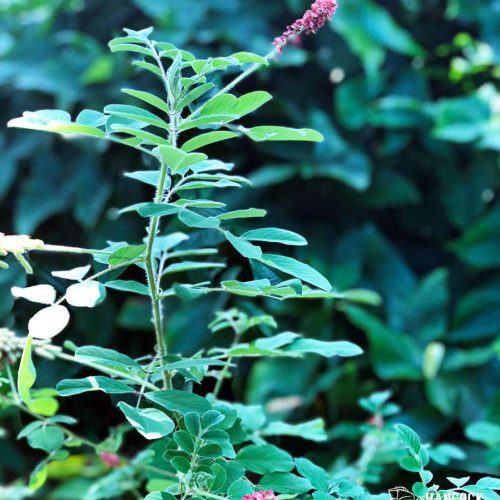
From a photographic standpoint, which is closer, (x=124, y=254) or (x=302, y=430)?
(x=124, y=254)

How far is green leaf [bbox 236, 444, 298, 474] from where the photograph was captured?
517mm

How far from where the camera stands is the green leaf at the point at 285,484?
487mm

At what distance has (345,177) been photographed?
1.53 m

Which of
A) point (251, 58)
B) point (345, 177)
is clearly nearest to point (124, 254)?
point (251, 58)

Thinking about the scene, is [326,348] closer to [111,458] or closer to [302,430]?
[302,430]

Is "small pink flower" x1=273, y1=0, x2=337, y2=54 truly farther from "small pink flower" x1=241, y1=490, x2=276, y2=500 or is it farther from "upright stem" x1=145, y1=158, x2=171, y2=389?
"small pink flower" x1=241, y1=490, x2=276, y2=500

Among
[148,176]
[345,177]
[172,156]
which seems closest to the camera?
[172,156]

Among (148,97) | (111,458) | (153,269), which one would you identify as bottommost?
(111,458)

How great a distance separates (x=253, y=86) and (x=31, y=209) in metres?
0.57

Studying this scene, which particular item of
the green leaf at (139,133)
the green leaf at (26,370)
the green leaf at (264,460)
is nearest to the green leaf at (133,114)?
the green leaf at (139,133)

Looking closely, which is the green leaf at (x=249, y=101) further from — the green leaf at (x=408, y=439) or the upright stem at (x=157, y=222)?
the green leaf at (x=408, y=439)

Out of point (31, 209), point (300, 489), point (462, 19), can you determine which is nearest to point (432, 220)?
point (462, 19)

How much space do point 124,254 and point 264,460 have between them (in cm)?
19

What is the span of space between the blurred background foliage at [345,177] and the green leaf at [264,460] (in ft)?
2.80
